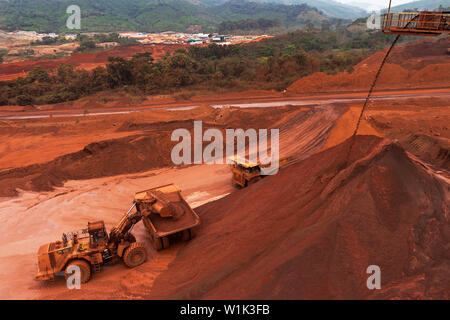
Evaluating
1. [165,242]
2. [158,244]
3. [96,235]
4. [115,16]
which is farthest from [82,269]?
[115,16]

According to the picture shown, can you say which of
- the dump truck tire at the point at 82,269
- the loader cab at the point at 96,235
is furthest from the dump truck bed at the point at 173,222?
the dump truck tire at the point at 82,269

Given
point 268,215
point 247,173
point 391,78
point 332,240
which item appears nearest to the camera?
point 332,240

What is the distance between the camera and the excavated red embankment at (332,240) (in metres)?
6.93

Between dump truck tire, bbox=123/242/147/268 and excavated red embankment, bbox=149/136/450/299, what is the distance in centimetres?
115

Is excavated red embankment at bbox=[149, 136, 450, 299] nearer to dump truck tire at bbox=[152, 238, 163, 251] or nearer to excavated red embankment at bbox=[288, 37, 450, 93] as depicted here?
dump truck tire at bbox=[152, 238, 163, 251]

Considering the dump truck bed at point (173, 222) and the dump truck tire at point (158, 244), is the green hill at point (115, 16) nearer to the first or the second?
the dump truck bed at point (173, 222)

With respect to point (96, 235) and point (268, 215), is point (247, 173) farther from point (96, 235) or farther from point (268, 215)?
point (96, 235)

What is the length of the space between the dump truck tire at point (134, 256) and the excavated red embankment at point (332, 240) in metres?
1.15

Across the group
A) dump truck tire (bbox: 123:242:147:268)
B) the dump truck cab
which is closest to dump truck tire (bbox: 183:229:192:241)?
dump truck tire (bbox: 123:242:147:268)

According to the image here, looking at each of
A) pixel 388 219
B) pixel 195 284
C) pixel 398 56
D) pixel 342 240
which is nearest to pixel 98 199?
pixel 195 284

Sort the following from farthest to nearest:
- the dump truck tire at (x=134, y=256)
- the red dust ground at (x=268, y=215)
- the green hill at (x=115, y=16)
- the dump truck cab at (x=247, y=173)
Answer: the green hill at (x=115, y=16), the dump truck cab at (x=247, y=173), the dump truck tire at (x=134, y=256), the red dust ground at (x=268, y=215)

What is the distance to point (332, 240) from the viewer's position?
7.61 meters

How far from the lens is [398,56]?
3981cm

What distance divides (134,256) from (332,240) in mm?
6371
